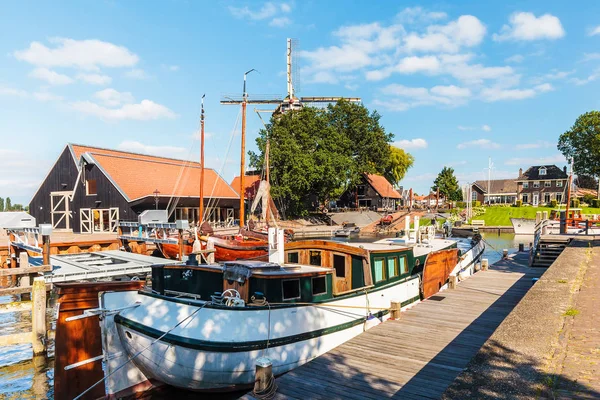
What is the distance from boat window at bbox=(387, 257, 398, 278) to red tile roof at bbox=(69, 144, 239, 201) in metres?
26.6

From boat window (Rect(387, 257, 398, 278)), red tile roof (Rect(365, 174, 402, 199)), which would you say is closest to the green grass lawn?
red tile roof (Rect(365, 174, 402, 199))

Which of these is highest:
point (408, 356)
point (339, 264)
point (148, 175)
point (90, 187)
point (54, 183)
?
point (148, 175)

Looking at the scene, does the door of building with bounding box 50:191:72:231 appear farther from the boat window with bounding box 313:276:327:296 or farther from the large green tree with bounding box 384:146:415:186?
the large green tree with bounding box 384:146:415:186

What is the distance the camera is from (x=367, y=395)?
7.30 metres

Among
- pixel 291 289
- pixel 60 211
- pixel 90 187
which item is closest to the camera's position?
pixel 291 289

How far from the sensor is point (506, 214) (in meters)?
66.2

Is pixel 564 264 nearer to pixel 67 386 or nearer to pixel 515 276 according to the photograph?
pixel 515 276

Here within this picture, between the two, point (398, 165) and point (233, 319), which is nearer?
point (233, 319)

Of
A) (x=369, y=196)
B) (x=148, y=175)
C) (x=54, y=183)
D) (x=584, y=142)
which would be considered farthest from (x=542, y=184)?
(x=54, y=183)

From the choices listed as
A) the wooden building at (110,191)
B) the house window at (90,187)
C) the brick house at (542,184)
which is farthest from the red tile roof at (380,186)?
the house window at (90,187)

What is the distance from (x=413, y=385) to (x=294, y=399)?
7.88ft

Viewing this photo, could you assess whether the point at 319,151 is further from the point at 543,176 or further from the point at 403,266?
the point at 543,176

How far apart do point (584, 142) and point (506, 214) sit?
83.6 ft

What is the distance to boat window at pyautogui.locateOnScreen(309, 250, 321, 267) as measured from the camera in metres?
12.6
